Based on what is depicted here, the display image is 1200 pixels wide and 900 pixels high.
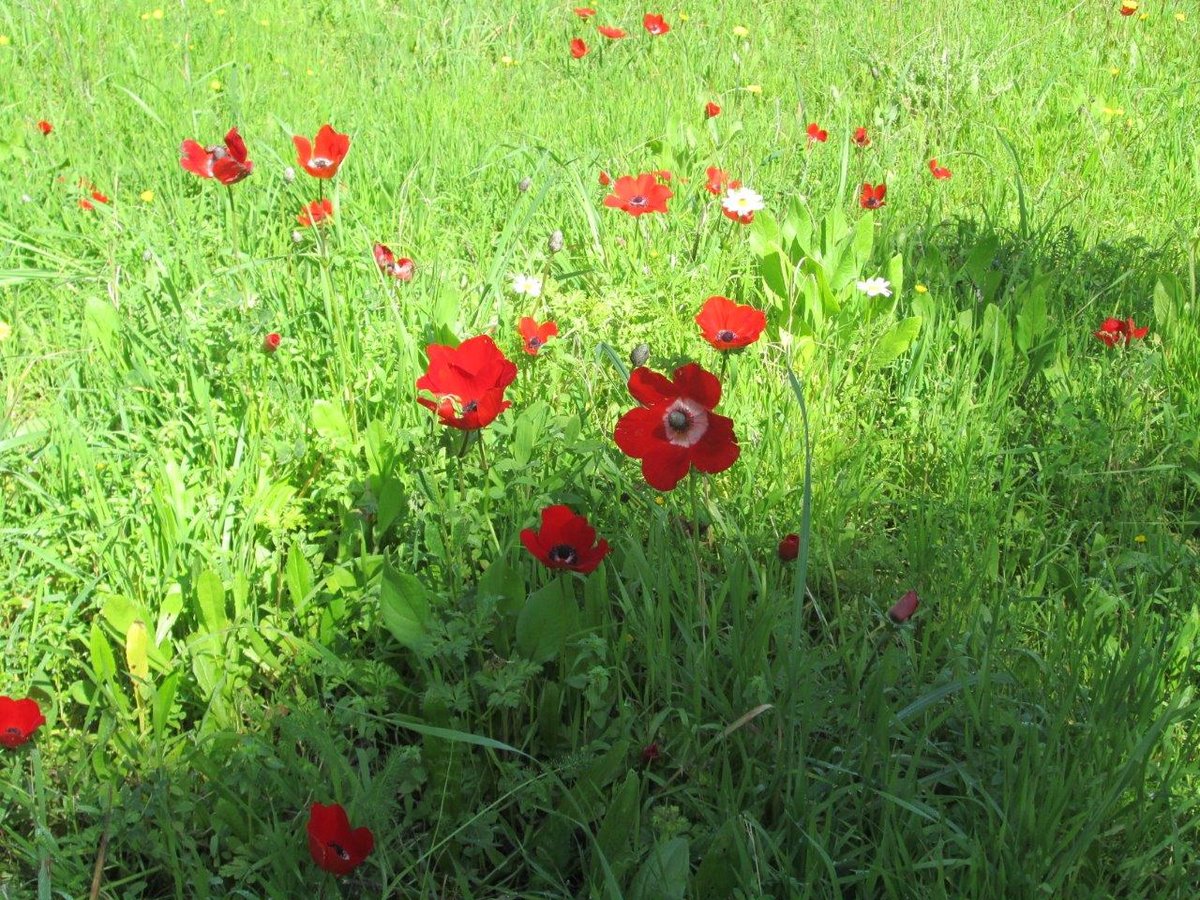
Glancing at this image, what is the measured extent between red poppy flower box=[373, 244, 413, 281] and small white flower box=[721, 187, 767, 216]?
2.38 feet

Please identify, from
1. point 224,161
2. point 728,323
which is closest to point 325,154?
point 224,161

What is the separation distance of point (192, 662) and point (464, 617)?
15.8 inches

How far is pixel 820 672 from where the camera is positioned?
1578 mm

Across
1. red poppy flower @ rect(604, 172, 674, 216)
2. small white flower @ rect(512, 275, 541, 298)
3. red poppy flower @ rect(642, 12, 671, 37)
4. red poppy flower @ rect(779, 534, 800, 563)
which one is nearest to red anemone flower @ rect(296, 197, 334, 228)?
small white flower @ rect(512, 275, 541, 298)

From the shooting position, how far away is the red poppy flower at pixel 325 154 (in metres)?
2.02

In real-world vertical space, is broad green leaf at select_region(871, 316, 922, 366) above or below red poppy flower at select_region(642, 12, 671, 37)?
below


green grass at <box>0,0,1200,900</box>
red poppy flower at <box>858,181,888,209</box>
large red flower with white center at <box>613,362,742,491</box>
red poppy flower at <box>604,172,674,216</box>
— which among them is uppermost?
large red flower with white center at <box>613,362,742,491</box>

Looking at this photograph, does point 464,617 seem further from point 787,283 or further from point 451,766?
point 787,283

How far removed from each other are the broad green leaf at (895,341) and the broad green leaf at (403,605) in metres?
1.18

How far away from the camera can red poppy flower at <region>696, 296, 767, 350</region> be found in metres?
1.71

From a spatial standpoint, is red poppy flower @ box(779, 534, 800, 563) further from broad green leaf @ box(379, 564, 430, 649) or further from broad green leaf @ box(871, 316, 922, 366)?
broad green leaf @ box(871, 316, 922, 366)

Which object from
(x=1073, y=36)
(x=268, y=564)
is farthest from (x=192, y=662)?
(x=1073, y=36)

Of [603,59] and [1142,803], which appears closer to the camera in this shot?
[1142,803]

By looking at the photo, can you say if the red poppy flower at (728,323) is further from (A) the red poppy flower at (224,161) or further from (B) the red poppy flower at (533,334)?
(A) the red poppy flower at (224,161)
